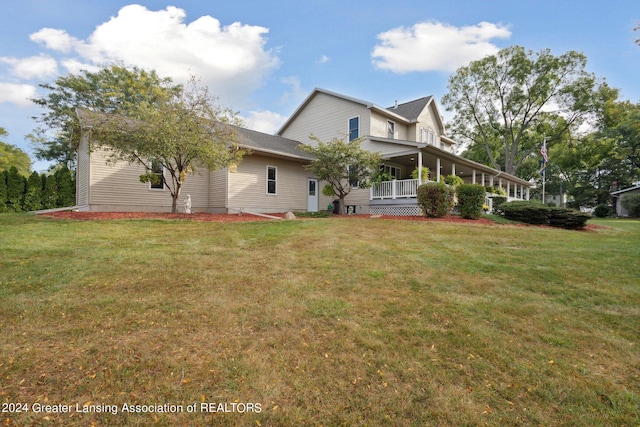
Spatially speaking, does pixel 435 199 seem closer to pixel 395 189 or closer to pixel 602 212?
pixel 395 189

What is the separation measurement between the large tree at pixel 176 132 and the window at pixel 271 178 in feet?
12.2

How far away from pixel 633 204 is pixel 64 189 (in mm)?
44685

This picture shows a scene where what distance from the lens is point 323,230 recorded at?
8.56 m

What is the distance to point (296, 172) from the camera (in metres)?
16.9

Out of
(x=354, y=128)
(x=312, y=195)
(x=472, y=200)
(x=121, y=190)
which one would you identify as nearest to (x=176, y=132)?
(x=121, y=190)

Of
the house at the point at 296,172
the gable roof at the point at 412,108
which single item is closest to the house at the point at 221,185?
the house at the point at 296,172

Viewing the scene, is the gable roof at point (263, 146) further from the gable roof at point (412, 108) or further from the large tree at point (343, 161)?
the gable roof at point (412, 108)

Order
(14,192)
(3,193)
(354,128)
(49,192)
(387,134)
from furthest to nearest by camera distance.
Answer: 1. (387,134)
2. (354,128)
3. (49,192)
4. (14,192)
5. (3,193)

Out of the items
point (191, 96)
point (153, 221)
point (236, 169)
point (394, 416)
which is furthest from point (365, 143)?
point (394, 416)

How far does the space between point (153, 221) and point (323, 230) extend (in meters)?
5.61

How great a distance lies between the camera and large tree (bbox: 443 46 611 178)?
27.2 m

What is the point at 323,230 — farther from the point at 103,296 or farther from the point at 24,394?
the point at 24,394

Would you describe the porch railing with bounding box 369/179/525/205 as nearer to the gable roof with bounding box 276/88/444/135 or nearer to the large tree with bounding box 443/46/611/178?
the gable roof with bounding box 276/88/444/135

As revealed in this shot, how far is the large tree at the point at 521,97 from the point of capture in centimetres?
2719
